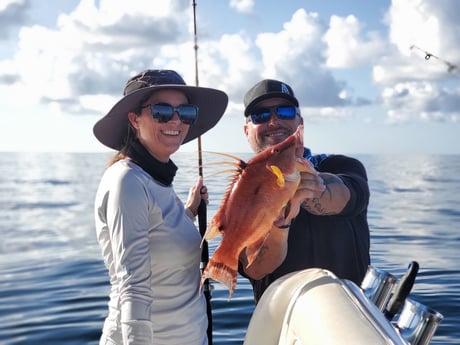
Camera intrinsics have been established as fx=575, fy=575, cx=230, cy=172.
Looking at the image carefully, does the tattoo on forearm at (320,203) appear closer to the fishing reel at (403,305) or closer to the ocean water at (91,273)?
the ocean water at (91,273)

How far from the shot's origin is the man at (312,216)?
383 cm

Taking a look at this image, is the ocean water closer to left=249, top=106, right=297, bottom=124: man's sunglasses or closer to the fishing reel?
left=249, top=106, right=297, bottom=124: man's sunglasses

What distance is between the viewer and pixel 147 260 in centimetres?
305

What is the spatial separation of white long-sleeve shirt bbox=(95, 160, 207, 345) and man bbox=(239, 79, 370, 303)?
0.62 meters

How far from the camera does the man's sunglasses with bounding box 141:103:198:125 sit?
11.4 feet

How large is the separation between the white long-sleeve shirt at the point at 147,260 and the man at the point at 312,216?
2.02 ft

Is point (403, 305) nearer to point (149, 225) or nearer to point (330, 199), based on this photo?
point (330, 199)

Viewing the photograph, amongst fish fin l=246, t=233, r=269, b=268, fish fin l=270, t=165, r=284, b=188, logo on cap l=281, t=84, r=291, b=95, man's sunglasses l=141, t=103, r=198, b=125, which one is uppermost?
logo on cap l=281, t=84, r=291, b=95

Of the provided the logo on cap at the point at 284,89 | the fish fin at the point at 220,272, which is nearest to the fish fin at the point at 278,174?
the fish fin at the point at 220,272

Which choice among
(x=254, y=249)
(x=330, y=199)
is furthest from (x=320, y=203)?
(x=254, y=249)

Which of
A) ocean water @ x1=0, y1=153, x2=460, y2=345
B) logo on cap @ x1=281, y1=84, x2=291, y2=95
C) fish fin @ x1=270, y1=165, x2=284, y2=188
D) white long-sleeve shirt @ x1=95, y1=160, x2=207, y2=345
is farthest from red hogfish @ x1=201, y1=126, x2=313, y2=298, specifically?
logo on cap @ x1=281, y1=84, x2=291, y2=95

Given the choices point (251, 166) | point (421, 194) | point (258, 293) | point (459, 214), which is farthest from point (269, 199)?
point (421, 194)

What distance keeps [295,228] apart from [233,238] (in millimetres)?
1184

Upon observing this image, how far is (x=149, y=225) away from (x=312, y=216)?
146cm
